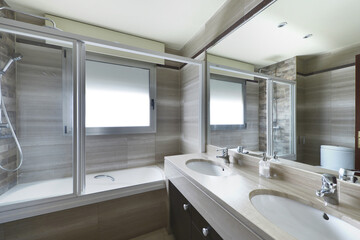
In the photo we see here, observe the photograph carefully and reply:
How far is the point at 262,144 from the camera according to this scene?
3.85ft

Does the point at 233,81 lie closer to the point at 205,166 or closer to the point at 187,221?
the point at 205,166

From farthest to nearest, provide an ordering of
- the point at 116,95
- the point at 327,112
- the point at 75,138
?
1. the point at 116,95
2. the point at 75,138
3. the point at 327,112

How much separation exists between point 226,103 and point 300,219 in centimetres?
110

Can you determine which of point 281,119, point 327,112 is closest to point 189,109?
point 281,119

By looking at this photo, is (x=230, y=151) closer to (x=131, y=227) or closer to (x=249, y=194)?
(x=249, y=194)

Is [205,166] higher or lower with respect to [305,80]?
→ lower

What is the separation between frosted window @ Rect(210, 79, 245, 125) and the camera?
1413mm

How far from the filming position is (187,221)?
41.8 inches

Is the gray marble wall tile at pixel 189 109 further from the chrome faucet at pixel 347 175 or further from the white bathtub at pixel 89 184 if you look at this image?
the chrome faucet at pixel 347 175

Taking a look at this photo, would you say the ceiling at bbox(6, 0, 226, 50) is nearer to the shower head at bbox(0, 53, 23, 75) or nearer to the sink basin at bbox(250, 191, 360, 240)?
the shower head at bbox(0, 53, 23, 75)

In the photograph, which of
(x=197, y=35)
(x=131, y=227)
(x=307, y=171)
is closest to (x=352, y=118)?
(x=307, y=171)

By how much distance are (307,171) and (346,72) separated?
0.53 m

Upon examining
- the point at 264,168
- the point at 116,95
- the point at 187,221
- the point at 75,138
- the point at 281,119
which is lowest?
the point at 187,221

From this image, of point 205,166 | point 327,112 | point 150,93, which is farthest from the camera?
point 150,93
